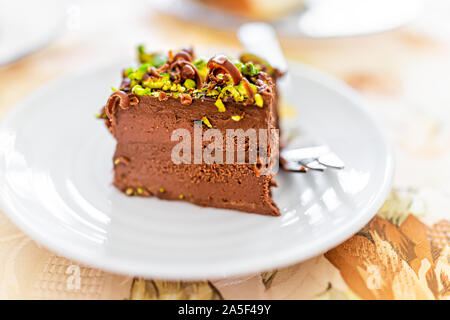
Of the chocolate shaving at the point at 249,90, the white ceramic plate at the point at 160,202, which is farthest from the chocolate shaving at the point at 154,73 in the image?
the white ceramic plate at the point at 160,202

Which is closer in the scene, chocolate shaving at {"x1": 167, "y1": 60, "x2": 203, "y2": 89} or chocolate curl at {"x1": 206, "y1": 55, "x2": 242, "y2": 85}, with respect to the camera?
chocolate curl at {"x1": 206, "y1": 55, "x2": 242, "y2": 85}

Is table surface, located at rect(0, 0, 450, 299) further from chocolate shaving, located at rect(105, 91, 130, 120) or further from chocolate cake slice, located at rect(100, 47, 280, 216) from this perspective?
chocolate shaving, located at rect(105, 91, 130, 120)

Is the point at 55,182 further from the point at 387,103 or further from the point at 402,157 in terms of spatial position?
the point at 387,103

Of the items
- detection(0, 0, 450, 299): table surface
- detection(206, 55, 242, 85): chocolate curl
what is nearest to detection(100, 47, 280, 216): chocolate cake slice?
detection(206, 55, 242, 85): chocolate curl

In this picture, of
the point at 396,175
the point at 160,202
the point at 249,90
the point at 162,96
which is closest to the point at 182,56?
the point at 162,96

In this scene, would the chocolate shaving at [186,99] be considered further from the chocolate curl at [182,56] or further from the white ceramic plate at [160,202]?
the white ceramic plate at [160,202]
